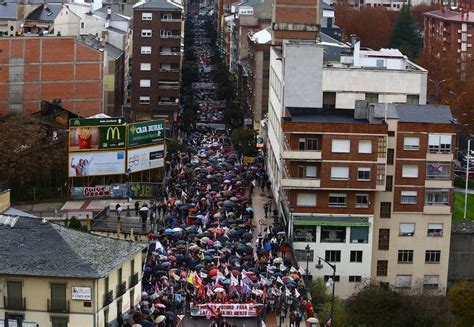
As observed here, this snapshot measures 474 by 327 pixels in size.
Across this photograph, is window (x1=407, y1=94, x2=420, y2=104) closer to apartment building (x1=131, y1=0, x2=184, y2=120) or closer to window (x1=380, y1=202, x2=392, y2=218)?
window (x1=380, y1=202, x2=392, y2=218)

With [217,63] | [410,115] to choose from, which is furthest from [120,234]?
[217,63]

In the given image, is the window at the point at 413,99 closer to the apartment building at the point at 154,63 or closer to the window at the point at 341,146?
the window at the point at 341,146

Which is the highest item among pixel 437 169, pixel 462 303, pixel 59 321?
pixel 437 169

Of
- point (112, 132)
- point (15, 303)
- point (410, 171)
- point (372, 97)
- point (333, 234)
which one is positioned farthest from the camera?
point (112, 132)

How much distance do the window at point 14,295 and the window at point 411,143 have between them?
25864mm

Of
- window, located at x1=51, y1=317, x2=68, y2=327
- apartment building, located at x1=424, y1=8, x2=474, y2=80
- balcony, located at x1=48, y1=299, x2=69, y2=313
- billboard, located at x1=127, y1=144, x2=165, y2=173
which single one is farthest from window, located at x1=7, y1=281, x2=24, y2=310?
apartment building, located at x1=424, y1=8, x2=474, y2=80

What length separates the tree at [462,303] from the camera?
58844mm

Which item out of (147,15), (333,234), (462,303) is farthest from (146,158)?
(147,15)

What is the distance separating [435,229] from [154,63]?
4622 cm

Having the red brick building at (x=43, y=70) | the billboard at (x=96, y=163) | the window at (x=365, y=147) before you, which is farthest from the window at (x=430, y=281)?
the red brick building at (x=43, y=70)

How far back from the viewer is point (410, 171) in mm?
67688

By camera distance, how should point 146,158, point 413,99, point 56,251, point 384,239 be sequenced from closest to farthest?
point 56,251 → point 384,239 → point 413,99 → point 146,158

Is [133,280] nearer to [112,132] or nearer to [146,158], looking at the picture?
[112,132]

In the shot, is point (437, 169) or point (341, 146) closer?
point (341, 146)
